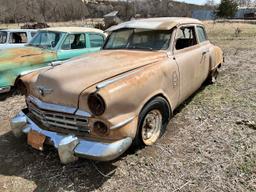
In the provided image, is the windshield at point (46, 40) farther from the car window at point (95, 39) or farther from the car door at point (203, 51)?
the car door at point (203, 51)

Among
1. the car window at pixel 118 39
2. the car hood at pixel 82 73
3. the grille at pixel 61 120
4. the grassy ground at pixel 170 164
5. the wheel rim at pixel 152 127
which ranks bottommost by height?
the grassy ground at pixel 170 164

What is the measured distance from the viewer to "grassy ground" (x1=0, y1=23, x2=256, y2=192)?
327cm

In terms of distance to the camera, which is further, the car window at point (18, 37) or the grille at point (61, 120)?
the car window at point (18, 37)

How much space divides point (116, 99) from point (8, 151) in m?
2.02

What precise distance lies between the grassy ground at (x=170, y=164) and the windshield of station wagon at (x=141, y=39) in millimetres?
1325

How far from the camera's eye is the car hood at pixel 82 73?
3346 millimetres

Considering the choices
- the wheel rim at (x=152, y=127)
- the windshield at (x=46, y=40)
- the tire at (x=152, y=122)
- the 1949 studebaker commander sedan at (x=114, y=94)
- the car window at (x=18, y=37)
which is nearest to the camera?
the 1949 studebaker commander sedan at (x=114, y=94)

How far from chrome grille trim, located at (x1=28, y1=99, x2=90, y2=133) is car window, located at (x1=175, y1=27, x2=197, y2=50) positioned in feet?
7.16

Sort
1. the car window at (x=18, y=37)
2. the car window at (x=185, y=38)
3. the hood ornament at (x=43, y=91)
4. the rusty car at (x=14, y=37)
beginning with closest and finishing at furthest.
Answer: the hood ornament at (x=43, y=91), the car window at (x=185, y=38), the rusty car at (x=14, y=37), the car window at (x=18, y=37)

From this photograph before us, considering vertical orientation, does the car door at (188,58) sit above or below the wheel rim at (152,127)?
above

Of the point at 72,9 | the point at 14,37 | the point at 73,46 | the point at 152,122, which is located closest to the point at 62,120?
the point at 152,122

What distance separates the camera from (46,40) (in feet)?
24.0

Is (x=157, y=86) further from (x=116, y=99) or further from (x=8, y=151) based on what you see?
(x=8, y=151)

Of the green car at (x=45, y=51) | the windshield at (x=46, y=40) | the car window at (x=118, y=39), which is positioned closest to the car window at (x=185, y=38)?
the car window at (x=118, y=39)
